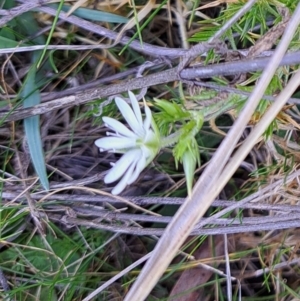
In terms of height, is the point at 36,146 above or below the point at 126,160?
below

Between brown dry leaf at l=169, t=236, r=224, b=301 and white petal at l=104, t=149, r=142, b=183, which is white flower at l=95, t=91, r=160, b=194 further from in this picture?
brown dry leaf at l=169, t=236, r=224, b=301

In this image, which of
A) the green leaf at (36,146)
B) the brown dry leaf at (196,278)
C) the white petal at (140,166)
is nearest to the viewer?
the white petal at (140,166)

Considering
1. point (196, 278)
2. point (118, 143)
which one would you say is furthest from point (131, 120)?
point (196, 278)

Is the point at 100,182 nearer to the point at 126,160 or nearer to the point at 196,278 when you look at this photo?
the point at 196,278

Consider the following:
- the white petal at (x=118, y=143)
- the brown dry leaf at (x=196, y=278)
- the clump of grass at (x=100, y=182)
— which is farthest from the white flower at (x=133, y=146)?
the brown dry leaf at (x=196, y=278)

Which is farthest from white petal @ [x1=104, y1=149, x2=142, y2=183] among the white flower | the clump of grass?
the clump of grass

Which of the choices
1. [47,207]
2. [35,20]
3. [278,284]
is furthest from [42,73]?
[278,284]

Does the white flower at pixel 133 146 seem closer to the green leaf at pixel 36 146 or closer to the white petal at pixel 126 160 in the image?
the white petal at pixel 126 160

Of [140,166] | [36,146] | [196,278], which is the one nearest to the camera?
[140,166]

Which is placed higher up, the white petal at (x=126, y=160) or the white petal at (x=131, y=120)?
the white petal at (x=131, y=120)
